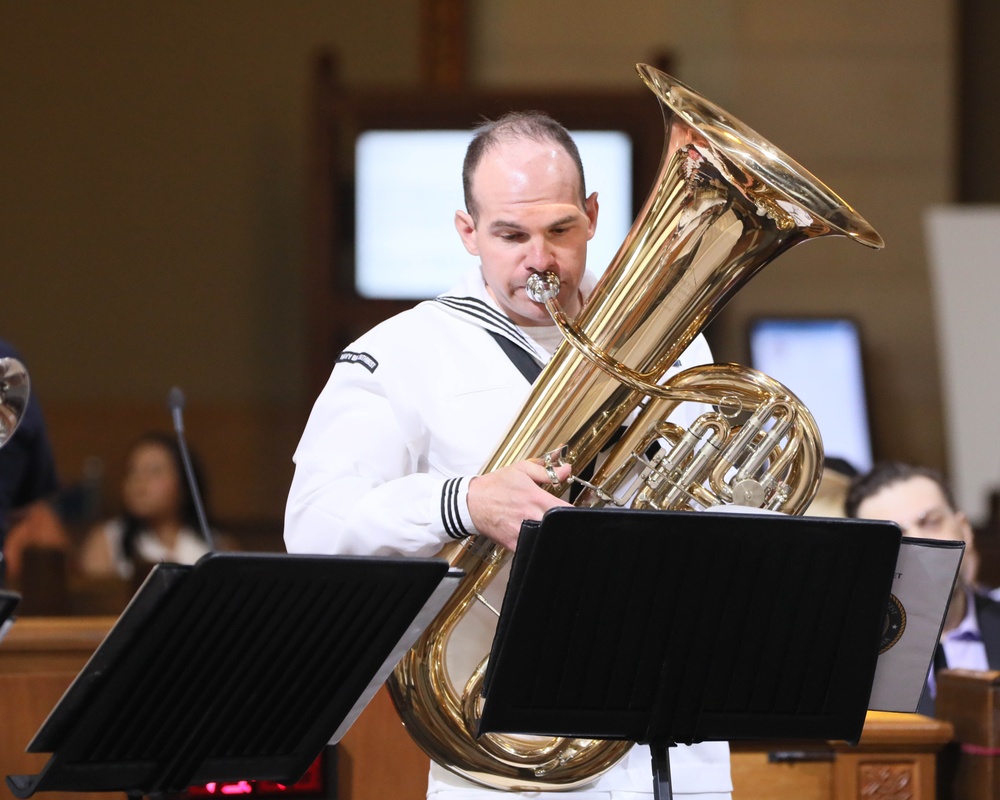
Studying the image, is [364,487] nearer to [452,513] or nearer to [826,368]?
[452,513]

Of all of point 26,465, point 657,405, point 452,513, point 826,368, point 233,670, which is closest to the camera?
point 233,670

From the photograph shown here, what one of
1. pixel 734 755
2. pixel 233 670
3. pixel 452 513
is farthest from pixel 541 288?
pixel 734 755

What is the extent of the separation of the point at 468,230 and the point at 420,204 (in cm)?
419

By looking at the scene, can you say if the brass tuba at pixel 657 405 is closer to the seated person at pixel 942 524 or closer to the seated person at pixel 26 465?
the seated person at pixel 26 465

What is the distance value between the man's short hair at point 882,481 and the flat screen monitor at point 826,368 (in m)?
3.05

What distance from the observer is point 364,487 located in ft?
6.54

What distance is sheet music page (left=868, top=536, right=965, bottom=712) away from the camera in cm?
179

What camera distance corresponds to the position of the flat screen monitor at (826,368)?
6.46 meters

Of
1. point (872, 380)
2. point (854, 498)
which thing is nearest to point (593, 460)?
point (854, 498)

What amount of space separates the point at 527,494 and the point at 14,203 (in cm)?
584

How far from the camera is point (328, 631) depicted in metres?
1.67

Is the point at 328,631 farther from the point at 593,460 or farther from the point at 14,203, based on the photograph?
the point at 14,203

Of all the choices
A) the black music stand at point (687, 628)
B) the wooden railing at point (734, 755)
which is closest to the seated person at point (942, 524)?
the wooden railing at point (734, 755)

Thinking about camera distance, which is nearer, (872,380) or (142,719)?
(142,719)
